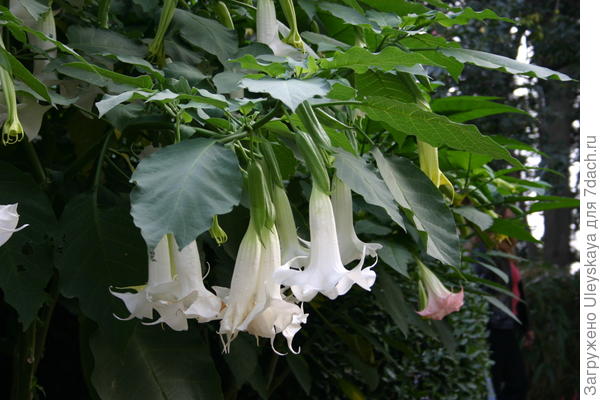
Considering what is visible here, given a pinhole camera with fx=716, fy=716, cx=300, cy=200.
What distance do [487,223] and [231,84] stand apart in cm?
72

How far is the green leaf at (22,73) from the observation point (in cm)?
72

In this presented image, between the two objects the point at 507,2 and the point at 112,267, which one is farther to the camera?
the point at 507,2

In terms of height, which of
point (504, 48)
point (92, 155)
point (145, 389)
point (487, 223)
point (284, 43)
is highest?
point (284, 43)

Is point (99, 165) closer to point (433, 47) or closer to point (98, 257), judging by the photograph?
point (98, 257)

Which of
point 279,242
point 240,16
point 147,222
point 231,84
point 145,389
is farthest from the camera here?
point 240,16

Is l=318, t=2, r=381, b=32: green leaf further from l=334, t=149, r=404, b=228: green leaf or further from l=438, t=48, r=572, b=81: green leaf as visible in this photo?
l=334, t=149, r=404, b=228: green leaf

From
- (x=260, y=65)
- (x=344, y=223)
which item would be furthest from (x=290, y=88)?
(x=344, y=223)

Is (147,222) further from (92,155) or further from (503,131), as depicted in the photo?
(503,131)

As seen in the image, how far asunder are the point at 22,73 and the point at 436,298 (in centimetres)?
99

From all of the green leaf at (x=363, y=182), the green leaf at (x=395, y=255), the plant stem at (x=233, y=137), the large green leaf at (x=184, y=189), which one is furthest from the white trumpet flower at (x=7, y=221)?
the green leaf at (x=395, y=255)

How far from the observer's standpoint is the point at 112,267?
93cm
